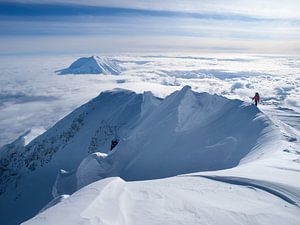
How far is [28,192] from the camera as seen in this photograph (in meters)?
56.3

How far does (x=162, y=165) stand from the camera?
37094 millimetres

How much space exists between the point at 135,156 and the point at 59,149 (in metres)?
31.7

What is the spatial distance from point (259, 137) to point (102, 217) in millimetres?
25084

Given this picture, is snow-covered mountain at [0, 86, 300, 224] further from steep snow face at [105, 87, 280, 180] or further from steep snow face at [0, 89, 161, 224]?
steep snow face at [0, 89, 161, 224]

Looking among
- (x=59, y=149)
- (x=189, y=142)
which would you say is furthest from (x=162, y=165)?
(x=59, y=149)

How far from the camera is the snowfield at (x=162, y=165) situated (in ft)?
46.5

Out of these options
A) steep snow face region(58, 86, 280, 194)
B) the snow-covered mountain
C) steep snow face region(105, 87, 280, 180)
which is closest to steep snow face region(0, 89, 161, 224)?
the snow-covered mountain

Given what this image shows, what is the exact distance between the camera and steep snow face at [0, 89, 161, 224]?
55.1 metres

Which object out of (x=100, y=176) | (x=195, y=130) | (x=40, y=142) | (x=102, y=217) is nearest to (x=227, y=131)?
(x=195, y=130)

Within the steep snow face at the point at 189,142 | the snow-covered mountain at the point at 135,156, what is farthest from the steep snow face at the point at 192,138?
the snow-covered mountain at the point at 135,156

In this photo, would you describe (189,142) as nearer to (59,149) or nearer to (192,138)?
(192,138)

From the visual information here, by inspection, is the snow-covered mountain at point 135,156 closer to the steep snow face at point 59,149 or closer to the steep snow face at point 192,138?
the steep snow face at point 192,138

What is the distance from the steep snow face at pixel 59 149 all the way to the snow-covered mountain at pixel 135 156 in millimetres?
233

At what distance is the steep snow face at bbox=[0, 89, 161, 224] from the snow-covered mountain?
0.76 ft
